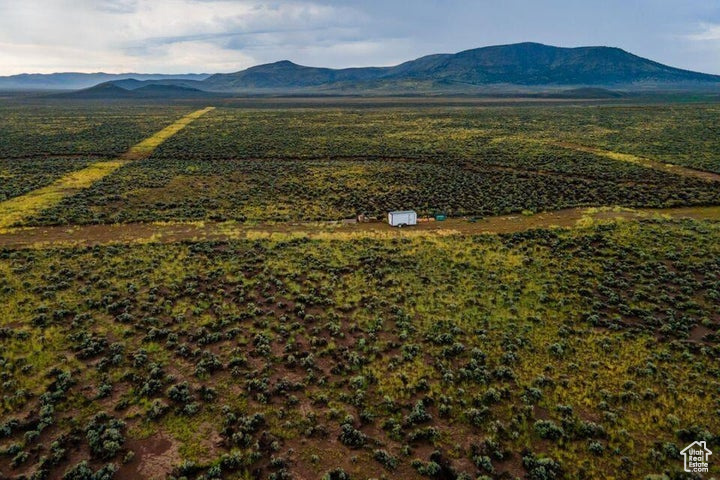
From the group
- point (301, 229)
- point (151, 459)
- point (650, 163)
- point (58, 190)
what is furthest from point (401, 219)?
point (650, 163)

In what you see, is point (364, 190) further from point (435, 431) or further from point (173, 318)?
point (435, 431)

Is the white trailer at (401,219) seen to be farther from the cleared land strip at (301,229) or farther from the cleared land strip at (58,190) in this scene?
the cleared land strip at (58,190)

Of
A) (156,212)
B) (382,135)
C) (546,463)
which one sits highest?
(382,135)

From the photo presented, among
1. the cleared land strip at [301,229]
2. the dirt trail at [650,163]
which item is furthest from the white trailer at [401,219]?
the dirt trail at [650,163]

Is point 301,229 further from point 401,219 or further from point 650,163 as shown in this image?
point 650,163

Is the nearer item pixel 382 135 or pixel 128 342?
pixel 128 342

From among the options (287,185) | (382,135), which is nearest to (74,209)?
(287,185)
